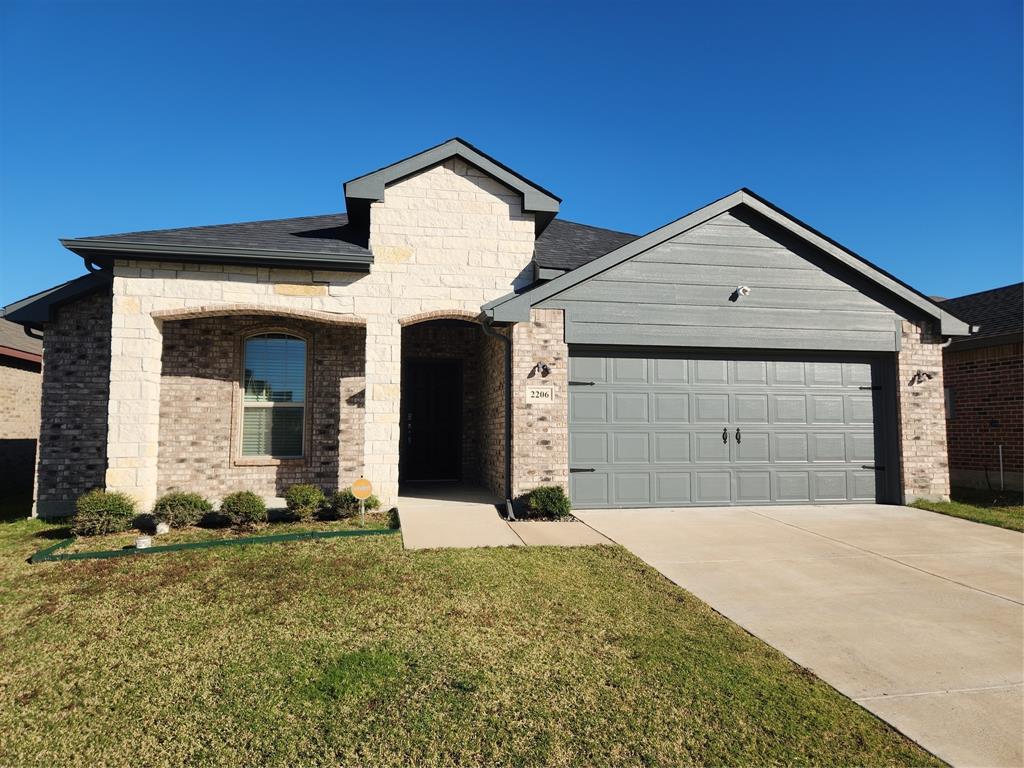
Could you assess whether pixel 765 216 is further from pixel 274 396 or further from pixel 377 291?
pixel 274 396

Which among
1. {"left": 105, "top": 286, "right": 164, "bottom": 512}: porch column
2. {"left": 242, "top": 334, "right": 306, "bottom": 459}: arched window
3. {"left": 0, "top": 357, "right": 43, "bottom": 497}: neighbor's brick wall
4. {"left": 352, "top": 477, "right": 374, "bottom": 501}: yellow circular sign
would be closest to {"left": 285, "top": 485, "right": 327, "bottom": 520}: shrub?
{"left": 352, "top": 477, "right": 374, "bottom": 501}: yellow circular sign

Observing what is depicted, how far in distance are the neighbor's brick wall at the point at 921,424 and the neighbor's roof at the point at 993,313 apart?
2350 mm

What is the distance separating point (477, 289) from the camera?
30.7 ft

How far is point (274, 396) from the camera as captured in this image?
32.9ft

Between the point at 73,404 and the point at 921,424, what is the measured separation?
48.1ft

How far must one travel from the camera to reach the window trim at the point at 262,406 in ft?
31.9

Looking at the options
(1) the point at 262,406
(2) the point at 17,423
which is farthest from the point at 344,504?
(2) the point at 17,423

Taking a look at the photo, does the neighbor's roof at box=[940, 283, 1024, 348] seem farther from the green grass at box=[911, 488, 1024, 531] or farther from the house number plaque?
the house number plaque

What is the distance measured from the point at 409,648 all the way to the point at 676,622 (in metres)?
2.08

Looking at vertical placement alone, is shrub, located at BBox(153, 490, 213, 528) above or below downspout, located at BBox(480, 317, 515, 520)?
below

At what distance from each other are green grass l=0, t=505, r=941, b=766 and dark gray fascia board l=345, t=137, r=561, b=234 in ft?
20.6

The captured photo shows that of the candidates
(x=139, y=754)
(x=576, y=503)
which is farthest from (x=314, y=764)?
(x=576, y=503)

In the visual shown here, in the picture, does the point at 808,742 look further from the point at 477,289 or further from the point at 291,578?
the point at 477,289

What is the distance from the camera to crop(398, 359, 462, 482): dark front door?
480 inches
